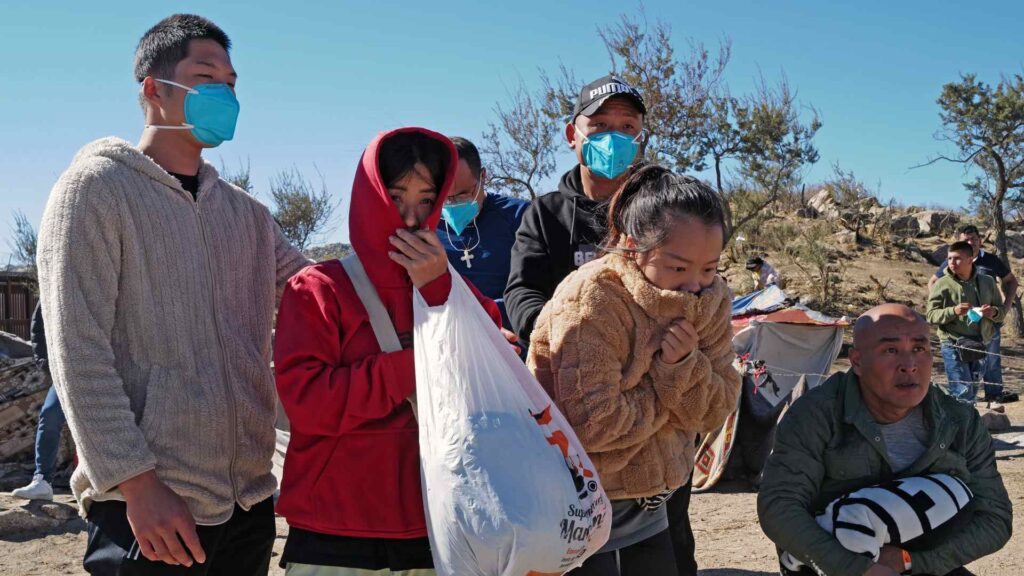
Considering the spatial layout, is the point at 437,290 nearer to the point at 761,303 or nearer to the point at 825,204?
the point at 761,303

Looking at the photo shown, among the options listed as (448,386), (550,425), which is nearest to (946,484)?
(550,425)

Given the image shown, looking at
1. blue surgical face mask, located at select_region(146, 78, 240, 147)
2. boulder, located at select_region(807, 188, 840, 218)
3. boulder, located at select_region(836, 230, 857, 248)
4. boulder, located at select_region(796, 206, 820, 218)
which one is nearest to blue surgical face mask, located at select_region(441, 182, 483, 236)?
blue surgical face mask, located at select_region(146, 78, 240, 147)

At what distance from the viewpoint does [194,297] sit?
2295 millimetres

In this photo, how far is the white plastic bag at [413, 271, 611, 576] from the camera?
1888 millimetres

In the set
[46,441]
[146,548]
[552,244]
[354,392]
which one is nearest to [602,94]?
[552,244]

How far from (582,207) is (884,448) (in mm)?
1321

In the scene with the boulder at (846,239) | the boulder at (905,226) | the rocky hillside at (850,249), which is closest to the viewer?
the rocky hillside at (850,249)

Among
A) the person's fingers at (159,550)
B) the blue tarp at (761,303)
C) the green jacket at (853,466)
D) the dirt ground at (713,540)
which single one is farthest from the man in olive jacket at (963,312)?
the person's fingers at (159,550)

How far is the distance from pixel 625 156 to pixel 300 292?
143 centimetres

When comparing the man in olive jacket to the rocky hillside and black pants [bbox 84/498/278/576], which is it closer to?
the rocky hillside

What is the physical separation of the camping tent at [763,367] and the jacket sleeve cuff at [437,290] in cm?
540

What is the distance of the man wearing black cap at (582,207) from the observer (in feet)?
10.2

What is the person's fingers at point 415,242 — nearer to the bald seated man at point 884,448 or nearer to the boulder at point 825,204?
Answer: the bald seated man at point 884,448

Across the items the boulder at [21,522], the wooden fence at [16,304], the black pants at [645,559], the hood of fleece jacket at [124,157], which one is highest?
the wooden fence at [16,304]
